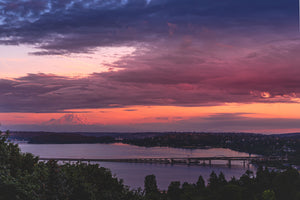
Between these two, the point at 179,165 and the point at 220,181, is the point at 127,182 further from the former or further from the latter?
the point at 179,165

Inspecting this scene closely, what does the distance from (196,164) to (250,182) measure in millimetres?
103824

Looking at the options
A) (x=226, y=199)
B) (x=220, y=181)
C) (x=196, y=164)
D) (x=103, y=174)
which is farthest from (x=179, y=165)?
(x=103, y=174)

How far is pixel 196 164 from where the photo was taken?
157125 mm

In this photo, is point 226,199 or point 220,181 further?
point 220,181

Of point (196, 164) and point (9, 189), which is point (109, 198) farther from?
point (196, 164)

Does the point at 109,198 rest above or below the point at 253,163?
above

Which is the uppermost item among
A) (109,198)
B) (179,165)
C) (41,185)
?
(41,185)

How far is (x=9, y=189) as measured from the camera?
14.3m

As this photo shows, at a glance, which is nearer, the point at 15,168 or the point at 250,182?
the point at 15,168

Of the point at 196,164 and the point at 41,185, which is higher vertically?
the point at 41,185

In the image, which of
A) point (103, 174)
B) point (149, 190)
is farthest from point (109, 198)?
point (149, 190)

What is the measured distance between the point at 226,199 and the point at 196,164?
404 feet

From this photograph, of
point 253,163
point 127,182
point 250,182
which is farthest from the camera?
point 253,163

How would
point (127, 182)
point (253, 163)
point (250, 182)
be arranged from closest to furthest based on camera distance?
1. point (250, 182)
2. point (127, 182)
3. point (253, 163)
